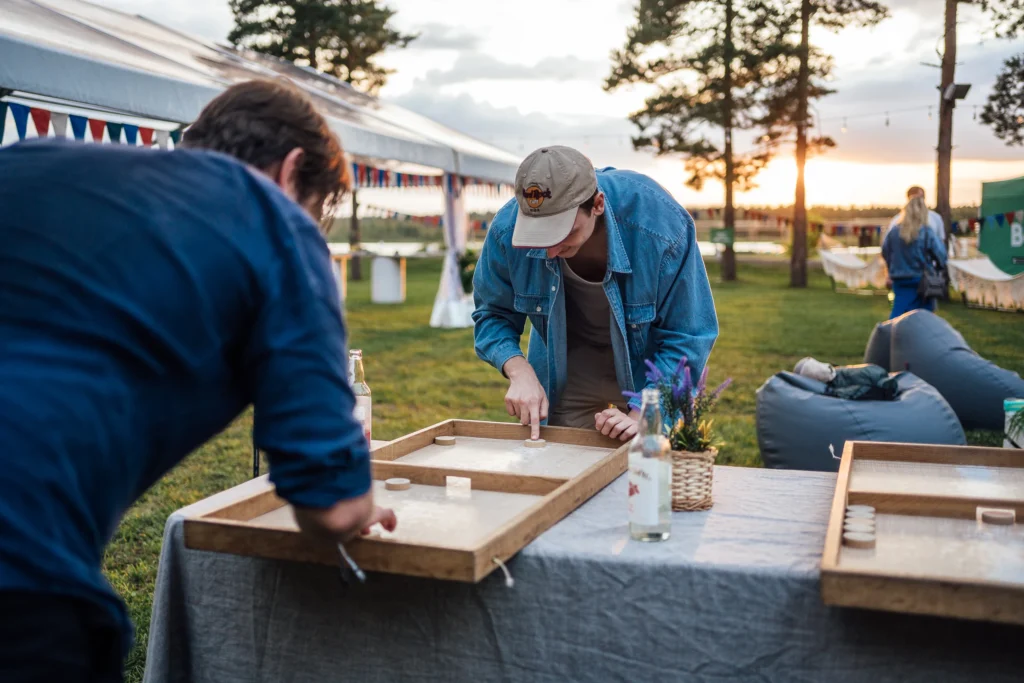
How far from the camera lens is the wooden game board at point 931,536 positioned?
1371 mm

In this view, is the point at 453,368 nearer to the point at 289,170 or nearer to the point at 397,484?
the point at 397,484

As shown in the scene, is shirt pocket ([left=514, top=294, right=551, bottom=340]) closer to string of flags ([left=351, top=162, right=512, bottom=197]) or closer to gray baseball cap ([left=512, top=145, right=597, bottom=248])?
gray baseball cap ([left=512, top=145, right=597, bottom=248])

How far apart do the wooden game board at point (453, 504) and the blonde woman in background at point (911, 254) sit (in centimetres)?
724

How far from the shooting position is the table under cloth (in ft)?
4.97

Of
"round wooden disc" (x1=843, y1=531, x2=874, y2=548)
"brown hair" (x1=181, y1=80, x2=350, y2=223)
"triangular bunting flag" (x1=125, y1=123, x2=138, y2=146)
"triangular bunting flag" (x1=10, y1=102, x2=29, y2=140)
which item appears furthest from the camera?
"triangular bunting flag" (x1=125, y1=123, x2=138, y2=146)

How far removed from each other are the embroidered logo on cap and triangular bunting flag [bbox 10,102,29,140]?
4.17 meters

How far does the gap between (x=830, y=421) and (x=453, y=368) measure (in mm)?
5555

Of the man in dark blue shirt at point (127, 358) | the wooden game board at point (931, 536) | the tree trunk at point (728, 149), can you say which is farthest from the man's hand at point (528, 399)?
the tree trunk at point (728, 149)

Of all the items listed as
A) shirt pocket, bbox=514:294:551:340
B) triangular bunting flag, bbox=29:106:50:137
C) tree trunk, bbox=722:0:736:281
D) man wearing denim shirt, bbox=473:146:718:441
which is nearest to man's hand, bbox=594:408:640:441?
man wearing denim shirt, bbox=473:146:718:441

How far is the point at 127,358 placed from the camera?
1.10m

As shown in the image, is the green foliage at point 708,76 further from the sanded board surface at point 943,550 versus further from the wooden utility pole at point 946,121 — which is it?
the sanded board surface at point 943,550

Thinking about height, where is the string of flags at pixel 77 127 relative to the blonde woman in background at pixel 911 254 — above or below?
above

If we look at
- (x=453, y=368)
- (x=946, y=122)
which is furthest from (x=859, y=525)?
(x=946, y=122)

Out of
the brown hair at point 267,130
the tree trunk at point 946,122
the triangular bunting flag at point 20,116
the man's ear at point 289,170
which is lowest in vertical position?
the man's ear at point 289,170
